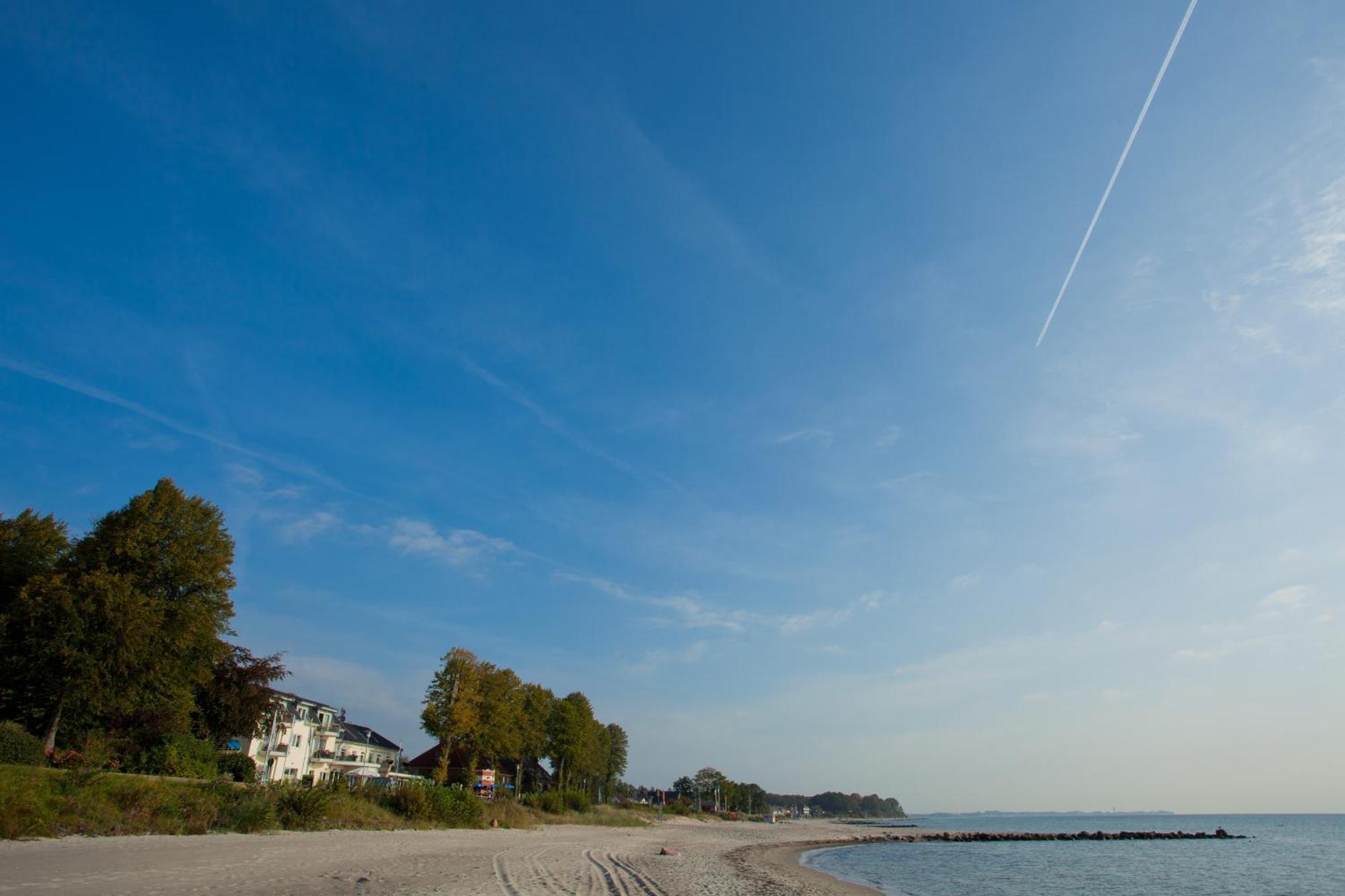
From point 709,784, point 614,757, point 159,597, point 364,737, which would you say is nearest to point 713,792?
point 709,784

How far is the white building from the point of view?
182 feet

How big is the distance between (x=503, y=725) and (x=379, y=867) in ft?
138

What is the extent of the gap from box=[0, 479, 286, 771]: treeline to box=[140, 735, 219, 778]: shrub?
189 mm

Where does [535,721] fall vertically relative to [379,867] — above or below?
above

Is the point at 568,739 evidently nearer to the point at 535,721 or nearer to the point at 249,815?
the point at 535,721

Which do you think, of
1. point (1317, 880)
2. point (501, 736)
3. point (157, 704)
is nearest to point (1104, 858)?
point (1317, 880)

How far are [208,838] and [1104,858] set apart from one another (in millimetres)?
66409

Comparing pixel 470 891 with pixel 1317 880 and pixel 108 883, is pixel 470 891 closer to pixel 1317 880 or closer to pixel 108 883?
pixel 108 883

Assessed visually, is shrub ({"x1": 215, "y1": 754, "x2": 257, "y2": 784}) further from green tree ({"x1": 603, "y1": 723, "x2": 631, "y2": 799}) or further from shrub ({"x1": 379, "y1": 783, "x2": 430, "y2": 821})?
green tree ({"x1": 603, "y1": 723, "x2": 631, "y2": 799})

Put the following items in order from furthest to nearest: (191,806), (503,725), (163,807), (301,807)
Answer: (503,725)
(301,807)
(191,806)
(163,807)

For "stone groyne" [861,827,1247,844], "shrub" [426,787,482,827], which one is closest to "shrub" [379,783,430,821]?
"shrub" [426,787,482,827]

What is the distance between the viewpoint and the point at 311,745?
70188 mm

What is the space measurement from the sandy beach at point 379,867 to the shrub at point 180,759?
1149cm

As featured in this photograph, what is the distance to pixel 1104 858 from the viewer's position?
60438 mm
